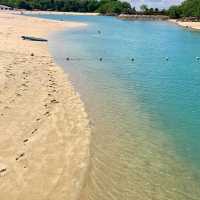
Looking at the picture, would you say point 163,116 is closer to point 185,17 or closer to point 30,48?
point 30,48

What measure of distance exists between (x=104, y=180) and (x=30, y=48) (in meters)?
31.4

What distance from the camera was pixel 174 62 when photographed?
4316 cm

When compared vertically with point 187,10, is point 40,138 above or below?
above

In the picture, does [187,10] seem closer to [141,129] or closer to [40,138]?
[141,129]

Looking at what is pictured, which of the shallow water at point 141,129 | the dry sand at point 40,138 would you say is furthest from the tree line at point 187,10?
the dry sand at point 40,138

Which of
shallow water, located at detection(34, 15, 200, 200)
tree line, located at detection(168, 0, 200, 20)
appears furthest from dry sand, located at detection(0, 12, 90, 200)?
tree line, located at detection(168, 0, 200, 20)

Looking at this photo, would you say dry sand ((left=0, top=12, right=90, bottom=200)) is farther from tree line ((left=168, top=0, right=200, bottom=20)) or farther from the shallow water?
tree line ((left=168, top=0, right=200, bottom=20))

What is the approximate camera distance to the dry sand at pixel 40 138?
41.0ft

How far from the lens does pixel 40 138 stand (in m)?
16.2

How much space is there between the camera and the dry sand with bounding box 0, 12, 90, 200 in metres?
12.5

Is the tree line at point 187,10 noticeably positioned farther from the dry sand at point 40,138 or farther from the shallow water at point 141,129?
the dry sand at point 40,138

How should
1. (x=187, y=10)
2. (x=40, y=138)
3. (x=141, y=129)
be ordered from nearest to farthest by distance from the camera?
(x=40, y=138) → (x=141, y=129) → (x=187, y=10)

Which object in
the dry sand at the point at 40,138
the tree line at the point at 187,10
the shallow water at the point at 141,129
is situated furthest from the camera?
the tree line at the point at 187,10

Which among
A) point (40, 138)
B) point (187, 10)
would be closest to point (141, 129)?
point (40, 138)
